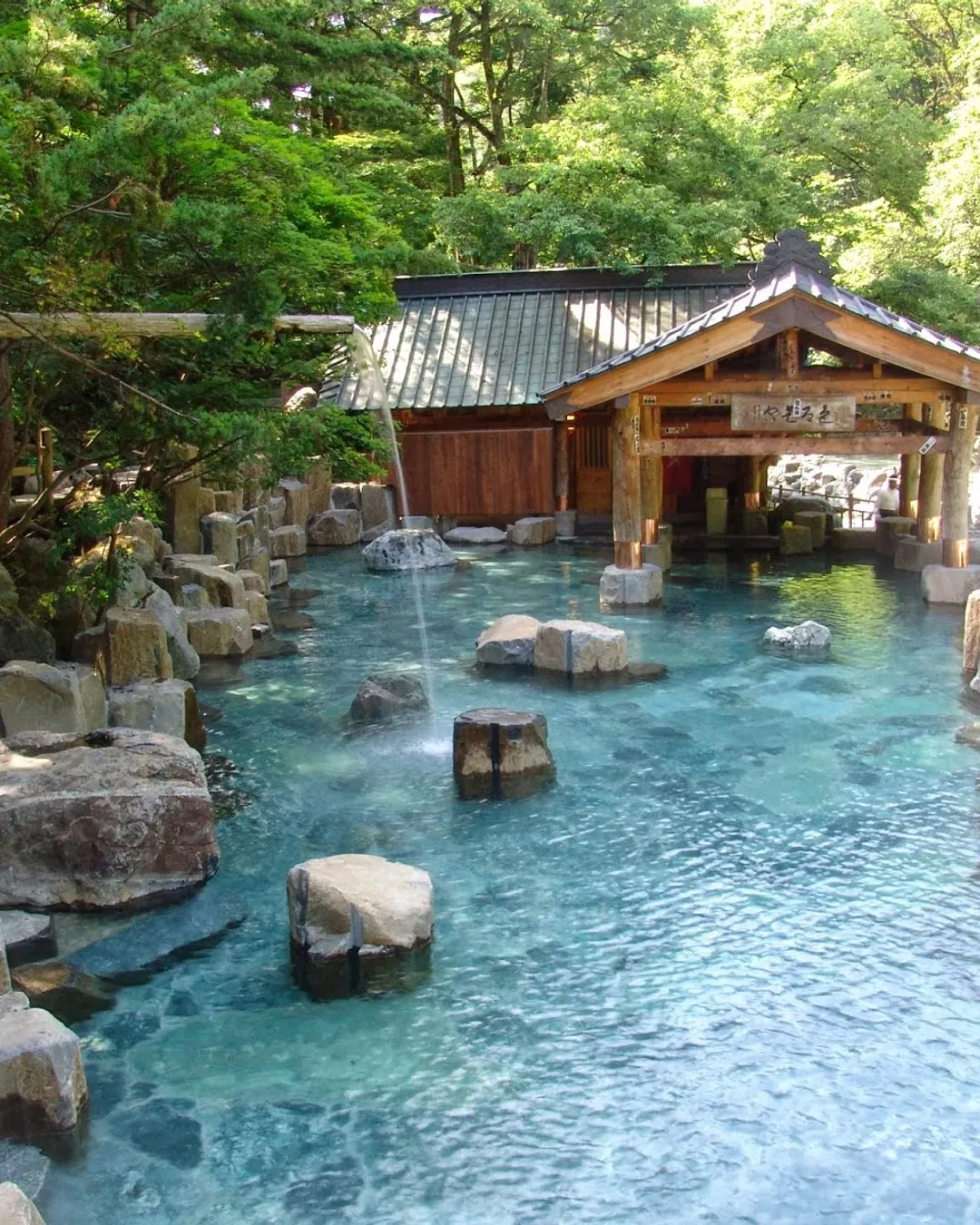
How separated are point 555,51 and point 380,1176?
28809 mm

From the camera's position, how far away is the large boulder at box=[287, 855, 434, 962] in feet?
22.4

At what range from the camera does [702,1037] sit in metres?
6.02

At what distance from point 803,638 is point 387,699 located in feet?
16.4

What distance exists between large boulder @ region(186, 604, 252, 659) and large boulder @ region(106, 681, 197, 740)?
10.1 feet

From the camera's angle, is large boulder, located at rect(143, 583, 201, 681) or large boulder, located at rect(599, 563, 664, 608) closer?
large boulder, located at rect(143, 583, 201, 681)

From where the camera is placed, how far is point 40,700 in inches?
Answer: 381

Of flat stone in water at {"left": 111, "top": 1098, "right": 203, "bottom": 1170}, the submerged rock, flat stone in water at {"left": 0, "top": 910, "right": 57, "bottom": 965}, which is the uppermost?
flat stone in water at {"left": 0, "top": 910, "right": 57, "bottom": 965}

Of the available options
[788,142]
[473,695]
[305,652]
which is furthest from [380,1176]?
[788,142]

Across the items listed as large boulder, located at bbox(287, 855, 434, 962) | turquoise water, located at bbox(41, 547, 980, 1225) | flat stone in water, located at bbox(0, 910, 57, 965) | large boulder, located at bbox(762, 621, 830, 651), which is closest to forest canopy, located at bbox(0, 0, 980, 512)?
turquoise water, located at bbox(41, 547, 980, 1225)

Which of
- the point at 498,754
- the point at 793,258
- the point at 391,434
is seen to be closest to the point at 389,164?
the point at 391,434

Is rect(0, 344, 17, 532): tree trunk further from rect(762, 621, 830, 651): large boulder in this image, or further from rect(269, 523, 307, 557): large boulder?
rect(269, 523, 307, 557): large boulder

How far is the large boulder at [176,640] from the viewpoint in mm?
12625

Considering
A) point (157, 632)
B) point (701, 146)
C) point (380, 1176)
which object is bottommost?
point (380, 1176)

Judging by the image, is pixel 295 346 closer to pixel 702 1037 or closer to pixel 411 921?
pixel 411 921
